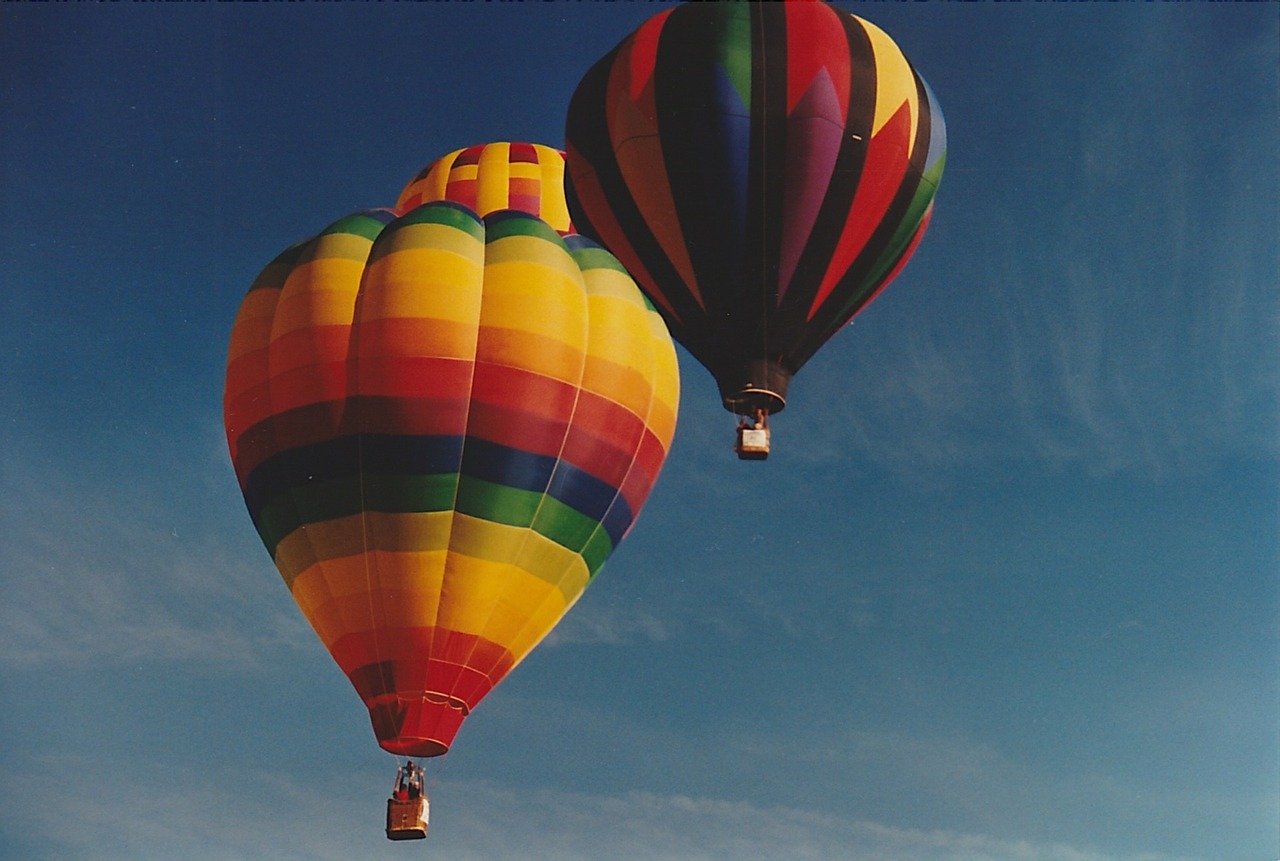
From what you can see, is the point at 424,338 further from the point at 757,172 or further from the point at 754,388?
the point at 757,172

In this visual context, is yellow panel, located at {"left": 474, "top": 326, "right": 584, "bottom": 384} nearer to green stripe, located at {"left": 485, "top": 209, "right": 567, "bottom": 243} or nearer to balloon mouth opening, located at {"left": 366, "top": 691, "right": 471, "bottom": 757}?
green stripe, located at {"left": 485, "top": 209, "right": 567, "bottom": 243}

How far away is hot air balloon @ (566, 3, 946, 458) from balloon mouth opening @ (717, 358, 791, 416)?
14 mm

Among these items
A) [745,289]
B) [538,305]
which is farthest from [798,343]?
[538,305]

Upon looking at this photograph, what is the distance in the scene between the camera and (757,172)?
18.2m

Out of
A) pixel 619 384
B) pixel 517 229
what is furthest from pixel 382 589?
pixel 517 229

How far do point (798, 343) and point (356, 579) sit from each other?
5.08m

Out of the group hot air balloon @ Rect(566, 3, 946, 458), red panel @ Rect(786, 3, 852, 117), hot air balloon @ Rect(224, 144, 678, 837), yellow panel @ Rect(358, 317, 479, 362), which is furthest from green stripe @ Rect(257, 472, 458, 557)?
red panel @ Rect(786, 3, 852, 117)

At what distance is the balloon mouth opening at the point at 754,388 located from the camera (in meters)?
18.4

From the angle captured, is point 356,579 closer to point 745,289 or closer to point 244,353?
point 244,353

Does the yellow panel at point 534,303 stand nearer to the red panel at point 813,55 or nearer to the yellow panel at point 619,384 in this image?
the yellow panel at point 619,384

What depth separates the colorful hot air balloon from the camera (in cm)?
1653

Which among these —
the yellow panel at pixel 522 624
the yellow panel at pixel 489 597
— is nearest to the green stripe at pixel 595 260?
the yellow panel at pixel 489 597

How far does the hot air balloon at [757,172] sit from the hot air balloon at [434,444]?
4.57 ft

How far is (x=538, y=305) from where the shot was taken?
1691 cm
